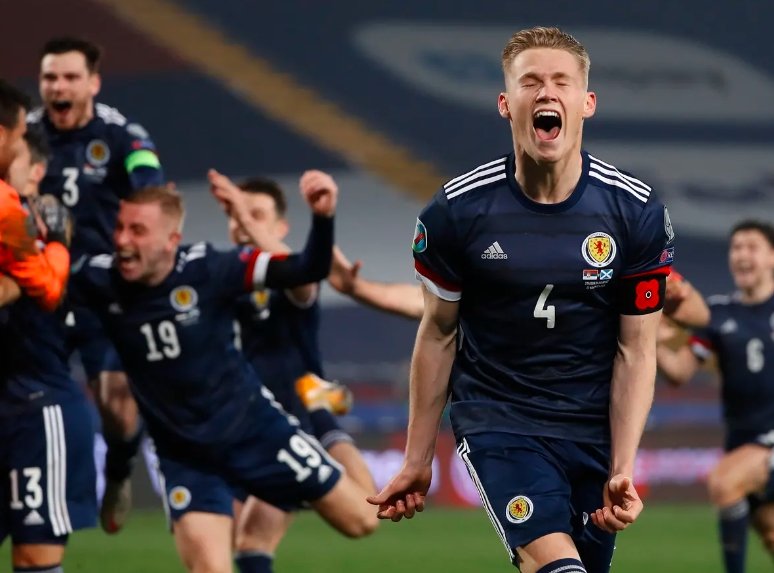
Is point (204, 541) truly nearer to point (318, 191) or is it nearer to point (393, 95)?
point (318, 191)

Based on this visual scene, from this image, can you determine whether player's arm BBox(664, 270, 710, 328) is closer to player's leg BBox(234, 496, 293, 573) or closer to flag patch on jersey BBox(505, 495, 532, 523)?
flag patch on jersey BBox(505, 495, 532, 523)

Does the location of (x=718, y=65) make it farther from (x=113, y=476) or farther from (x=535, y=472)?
(x=535, y=472)

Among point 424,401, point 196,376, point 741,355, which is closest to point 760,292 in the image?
point 741,355

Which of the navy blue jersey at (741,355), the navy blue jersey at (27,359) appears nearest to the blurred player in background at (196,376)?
the navy blue jersey at (27,359)

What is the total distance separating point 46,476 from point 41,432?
164mm

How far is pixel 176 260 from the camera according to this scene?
19.4ft

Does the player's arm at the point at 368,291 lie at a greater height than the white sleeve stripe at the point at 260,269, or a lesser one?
greater

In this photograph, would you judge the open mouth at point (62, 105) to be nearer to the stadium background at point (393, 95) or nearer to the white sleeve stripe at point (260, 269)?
the white sleeve stripe at point (260, 269)

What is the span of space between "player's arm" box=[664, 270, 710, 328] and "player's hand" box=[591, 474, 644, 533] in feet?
4.29

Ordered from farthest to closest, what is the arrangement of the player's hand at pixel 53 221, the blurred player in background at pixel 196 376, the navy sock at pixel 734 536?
the navy sock at pixel 734 536 < the blurred player in background at pixel 196 376 < the player's hand at pixel 53 221

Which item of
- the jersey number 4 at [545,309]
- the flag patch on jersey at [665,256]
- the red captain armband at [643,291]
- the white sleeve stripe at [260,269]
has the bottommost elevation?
the white sleeve stripe at [260,269]

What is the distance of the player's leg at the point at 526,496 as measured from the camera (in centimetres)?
372

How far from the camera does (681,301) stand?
5059 millimetres

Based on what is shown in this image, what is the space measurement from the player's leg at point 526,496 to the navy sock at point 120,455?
10.6 feet
